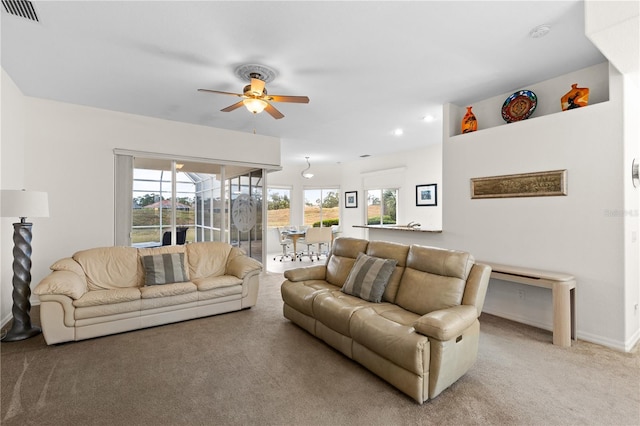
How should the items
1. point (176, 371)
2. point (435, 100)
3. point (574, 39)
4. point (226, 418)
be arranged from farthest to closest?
point (435, 100) → point (574, 39) → point (176, 371) → point (226, 418)

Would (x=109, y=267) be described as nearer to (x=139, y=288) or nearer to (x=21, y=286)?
(x=139, y=288)

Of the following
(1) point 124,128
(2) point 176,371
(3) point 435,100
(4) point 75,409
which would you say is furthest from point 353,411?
(1) point 124,128

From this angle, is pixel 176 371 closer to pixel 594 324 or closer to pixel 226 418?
pixel 226 418

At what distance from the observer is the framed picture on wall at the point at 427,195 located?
6604 millimetres

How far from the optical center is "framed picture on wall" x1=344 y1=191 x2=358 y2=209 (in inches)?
349

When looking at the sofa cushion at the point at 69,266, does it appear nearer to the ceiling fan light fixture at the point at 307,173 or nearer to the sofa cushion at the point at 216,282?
the sofa cushion at the point at 216,282

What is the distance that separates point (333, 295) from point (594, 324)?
8.37 feet

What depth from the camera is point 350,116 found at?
4.74m

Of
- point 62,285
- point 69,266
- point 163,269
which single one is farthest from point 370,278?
point 69,266

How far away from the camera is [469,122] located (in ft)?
13.2

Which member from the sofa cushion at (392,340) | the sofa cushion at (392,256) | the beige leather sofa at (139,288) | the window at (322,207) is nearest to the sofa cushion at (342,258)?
the sofa cushion at (392,256)

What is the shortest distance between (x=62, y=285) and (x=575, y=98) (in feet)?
17.7

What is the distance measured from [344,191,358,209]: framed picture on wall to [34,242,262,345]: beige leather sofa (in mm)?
5091

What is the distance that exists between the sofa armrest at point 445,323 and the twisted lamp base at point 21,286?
3752 millimetres
